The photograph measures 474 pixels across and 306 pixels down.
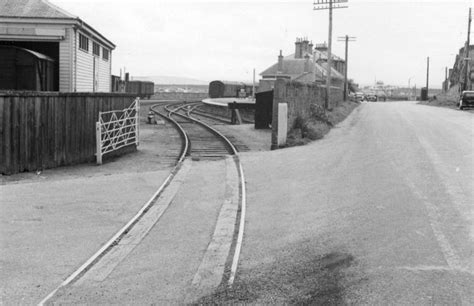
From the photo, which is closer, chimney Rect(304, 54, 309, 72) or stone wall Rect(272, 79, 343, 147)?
stone wall Rect(272, 79, 343, 147)

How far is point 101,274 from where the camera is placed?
21.4ft

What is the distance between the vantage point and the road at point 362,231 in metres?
5.77

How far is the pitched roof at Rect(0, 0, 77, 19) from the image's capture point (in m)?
20.5

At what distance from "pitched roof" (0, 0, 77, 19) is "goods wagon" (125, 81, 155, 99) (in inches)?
1401

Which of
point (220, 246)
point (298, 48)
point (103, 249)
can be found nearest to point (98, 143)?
point (103, 249)

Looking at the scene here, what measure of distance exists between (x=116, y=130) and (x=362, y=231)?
1101 centimetres

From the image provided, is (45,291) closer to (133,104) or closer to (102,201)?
(102,201)

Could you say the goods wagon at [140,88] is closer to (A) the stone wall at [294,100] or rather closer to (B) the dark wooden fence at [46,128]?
(A) the stone wall at [294,100]

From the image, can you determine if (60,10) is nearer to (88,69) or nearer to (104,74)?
(88,69)

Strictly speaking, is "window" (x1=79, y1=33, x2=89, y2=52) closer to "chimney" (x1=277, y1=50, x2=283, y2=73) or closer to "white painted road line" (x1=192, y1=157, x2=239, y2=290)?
"white painted road line" (x1=192, y1=157, x2=239, y2=290)

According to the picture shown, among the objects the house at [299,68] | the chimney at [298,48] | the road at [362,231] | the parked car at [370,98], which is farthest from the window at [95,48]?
the parked car at [370,98]

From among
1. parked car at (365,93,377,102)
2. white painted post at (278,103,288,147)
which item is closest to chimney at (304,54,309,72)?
parked car at (365,93,377,102)

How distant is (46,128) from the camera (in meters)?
13.4

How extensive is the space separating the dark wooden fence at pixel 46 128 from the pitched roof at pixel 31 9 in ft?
20.3
